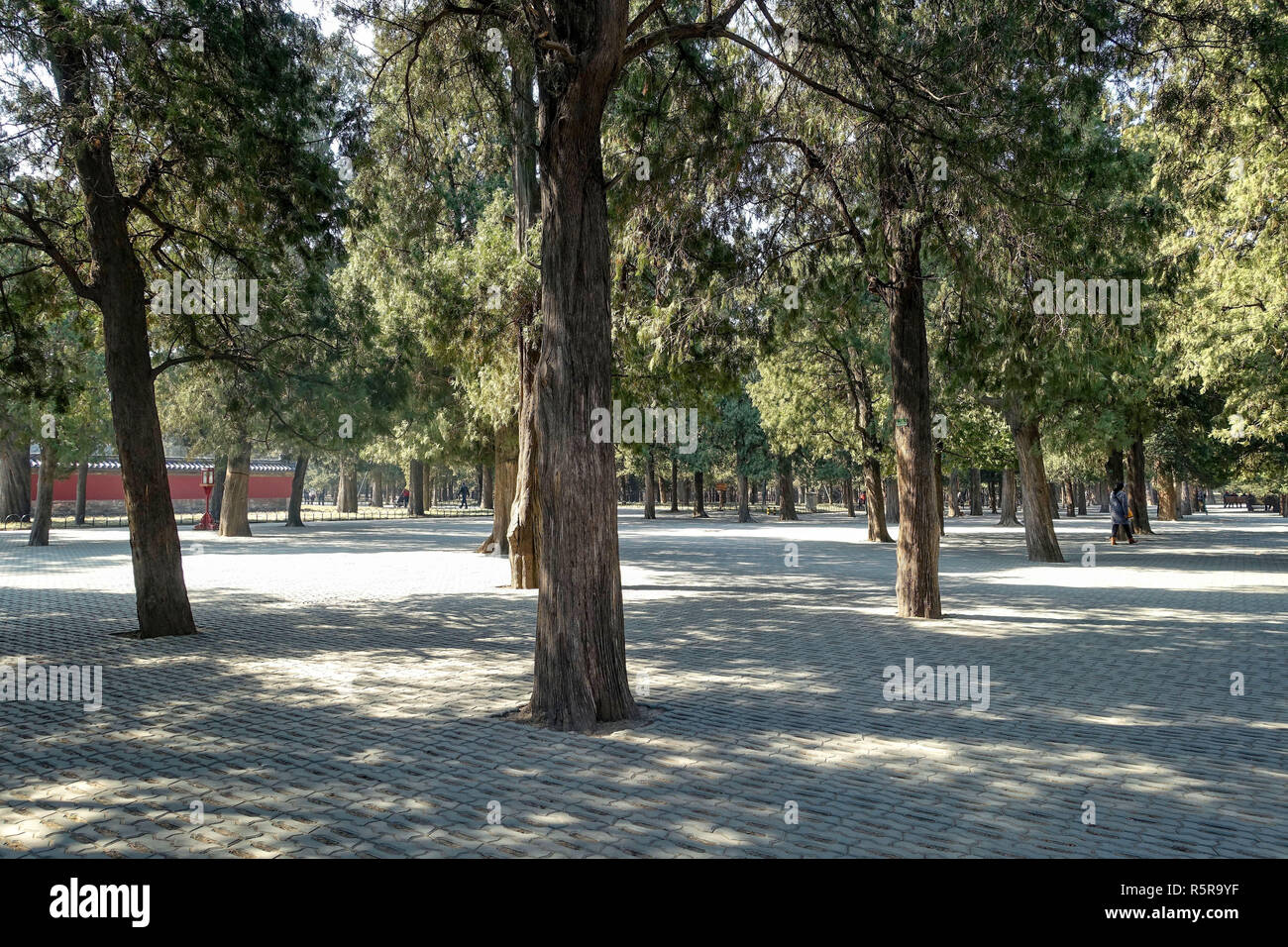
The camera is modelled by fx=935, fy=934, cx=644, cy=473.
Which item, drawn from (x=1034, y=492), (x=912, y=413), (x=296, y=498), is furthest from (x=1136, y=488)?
(x=296, y=498)

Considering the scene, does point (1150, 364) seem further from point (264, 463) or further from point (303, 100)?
point (264, 463)

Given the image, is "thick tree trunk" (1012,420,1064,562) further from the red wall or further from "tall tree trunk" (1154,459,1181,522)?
the red wall

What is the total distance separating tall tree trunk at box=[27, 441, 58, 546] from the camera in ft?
92.3

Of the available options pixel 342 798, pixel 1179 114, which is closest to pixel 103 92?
pixel 342 798

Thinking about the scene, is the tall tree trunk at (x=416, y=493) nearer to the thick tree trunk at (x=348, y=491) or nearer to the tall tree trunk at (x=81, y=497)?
the thick tree trunk at (x=348, y=491)

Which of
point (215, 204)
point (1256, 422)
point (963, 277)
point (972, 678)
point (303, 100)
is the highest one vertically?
point (303, 100)

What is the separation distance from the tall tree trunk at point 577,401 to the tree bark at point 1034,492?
58.2ft

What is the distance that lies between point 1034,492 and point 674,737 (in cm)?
1923

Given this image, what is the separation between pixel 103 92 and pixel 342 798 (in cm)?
805

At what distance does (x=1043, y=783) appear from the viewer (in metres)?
6.07

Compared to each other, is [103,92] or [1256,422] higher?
[103,92]

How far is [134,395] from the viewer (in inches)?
477

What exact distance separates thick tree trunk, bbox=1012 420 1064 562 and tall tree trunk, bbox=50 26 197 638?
734 inches

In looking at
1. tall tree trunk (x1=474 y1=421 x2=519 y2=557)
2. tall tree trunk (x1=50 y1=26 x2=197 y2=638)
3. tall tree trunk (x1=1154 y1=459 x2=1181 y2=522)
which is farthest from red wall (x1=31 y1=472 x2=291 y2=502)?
tall tree trunk (x1=1154 y1=459 x2=1181 y2=522)
